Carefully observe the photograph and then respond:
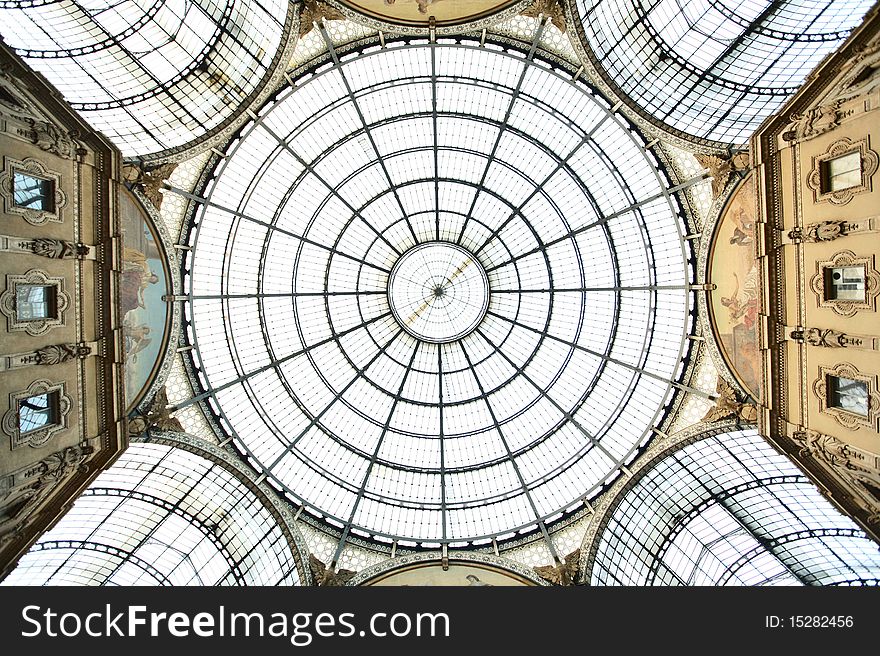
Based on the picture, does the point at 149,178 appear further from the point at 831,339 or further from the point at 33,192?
the point at 831,339

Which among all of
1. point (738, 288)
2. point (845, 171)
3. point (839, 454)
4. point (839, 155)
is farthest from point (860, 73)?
point (839, 454)

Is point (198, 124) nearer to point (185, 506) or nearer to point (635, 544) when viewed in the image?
point (185, 506)

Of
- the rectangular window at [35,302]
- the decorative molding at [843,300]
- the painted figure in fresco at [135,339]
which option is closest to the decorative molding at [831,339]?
Answer: the decorative molding at [843,300]

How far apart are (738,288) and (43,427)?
2428 centimetres

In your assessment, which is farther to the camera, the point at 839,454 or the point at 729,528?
the point at 729,528

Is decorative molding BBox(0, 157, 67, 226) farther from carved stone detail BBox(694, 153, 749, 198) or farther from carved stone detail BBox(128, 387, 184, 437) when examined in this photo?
carved stone detail BBox(694, 153, 749, 198)

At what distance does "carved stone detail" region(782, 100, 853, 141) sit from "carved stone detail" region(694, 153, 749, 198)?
4.11 m

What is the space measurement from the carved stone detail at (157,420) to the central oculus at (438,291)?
1223cm

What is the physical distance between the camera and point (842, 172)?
48.5 feet

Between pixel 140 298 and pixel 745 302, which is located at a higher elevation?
pixel 140 298

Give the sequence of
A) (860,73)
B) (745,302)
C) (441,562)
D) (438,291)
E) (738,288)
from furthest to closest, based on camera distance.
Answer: (438,291)
(441,562)
(738,288)
(745,302)
(860,73)

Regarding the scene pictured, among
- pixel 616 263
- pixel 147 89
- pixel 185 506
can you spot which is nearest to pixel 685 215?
pixel 616 263

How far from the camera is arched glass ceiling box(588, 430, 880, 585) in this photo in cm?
1914

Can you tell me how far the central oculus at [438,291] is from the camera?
29891mm
